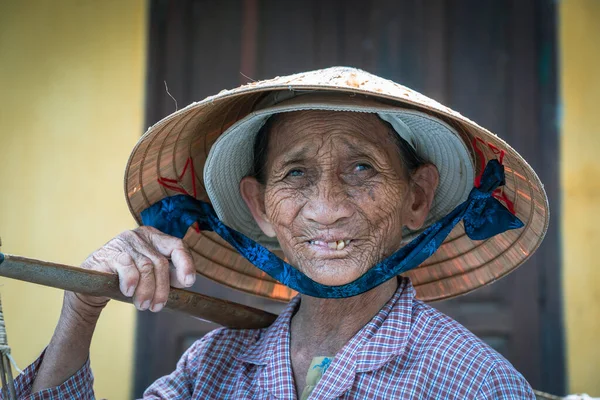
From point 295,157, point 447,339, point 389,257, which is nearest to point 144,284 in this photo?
point 295,157

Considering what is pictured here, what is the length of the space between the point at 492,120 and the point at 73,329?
8.80ft

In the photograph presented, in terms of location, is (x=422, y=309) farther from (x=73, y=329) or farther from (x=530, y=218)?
(x=73, y=329)

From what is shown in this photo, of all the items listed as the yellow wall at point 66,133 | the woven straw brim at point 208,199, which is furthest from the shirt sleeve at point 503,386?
the yellow wall at point 66,133

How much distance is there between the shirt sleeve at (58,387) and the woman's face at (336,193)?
25.0 inches

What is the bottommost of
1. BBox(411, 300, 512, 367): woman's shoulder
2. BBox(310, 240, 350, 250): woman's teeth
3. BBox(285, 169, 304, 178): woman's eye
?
BBox(411, 300, 512, 367): woman's shoulder

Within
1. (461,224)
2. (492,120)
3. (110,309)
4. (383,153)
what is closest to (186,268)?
(383,153)

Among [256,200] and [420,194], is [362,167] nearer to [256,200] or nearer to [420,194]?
[420,194]

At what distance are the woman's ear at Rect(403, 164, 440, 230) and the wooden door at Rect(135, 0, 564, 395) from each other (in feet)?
6.24

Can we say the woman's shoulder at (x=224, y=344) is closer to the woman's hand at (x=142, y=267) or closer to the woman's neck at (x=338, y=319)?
the woman's neck at (x=338, y=319)

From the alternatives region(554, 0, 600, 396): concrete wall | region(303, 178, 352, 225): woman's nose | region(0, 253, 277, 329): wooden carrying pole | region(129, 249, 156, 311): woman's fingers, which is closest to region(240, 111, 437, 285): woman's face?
region(303, 178, 352, 225): woman's nose

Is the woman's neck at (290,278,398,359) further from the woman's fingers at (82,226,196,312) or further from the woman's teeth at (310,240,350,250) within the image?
the woman's fingers at (82,226,196,312)

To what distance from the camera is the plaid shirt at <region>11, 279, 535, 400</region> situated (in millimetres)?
1806

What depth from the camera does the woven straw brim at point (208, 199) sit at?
79.0 inches

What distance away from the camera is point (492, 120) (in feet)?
13.3
